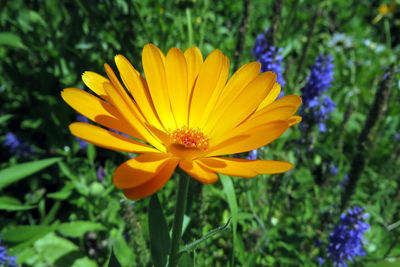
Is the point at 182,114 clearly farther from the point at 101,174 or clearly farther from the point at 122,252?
the point at 101,174

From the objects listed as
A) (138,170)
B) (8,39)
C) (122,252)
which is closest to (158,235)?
(138,170)

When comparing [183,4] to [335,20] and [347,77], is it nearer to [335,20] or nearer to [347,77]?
[347,77]

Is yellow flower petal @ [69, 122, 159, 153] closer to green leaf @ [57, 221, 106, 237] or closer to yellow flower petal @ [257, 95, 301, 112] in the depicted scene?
yellow flower petal @ [257, 95, 301, 112]

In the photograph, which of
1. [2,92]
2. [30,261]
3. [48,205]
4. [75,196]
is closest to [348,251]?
[75,196]

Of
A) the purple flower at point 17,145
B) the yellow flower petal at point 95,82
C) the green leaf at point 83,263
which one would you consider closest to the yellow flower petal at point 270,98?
the yellow flower petal at point 95,82

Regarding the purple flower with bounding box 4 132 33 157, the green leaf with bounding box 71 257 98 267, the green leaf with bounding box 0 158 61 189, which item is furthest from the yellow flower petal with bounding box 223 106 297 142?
the purple flower with bounding box 4 132 33 157

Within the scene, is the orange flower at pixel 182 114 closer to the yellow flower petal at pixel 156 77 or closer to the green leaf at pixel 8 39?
the yellow flower petal at pixel 156 77
